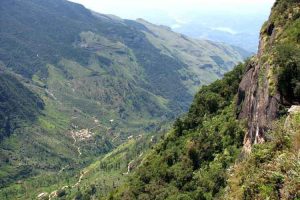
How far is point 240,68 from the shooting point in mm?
89500

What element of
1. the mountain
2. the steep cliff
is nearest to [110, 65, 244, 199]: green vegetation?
the mountain

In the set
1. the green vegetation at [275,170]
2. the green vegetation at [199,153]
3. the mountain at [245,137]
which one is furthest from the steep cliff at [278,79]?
the green vegetation at [275,170]

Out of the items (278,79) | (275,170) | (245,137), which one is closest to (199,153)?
(245,137)

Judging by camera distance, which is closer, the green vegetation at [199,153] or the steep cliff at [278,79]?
the steep cliff at [278,79]

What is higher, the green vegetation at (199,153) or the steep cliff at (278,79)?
the steep cliff at (278,79)

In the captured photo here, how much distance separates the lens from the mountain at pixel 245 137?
83.4 ft

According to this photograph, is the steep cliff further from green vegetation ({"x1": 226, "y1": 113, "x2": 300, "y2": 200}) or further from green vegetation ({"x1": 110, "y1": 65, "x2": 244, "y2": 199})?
green vegetation ({"x1": 226, "y1": 113, "x2": 300, "y2": 200})

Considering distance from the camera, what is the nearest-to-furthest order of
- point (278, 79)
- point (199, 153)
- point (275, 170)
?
point (275, 170)
point (278, 79)
point (199, 153)

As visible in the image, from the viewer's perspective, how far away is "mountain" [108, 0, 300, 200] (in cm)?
2541

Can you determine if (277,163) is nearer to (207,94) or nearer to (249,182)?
(249,182)

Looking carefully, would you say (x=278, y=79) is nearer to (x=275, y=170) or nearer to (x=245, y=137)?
(x=245, y=137)

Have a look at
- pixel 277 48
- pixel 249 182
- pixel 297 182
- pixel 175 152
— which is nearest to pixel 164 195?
pixel 175 152

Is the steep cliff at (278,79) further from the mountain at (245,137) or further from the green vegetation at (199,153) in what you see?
the green vegetation at (199,153)

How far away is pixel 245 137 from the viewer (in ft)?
184
